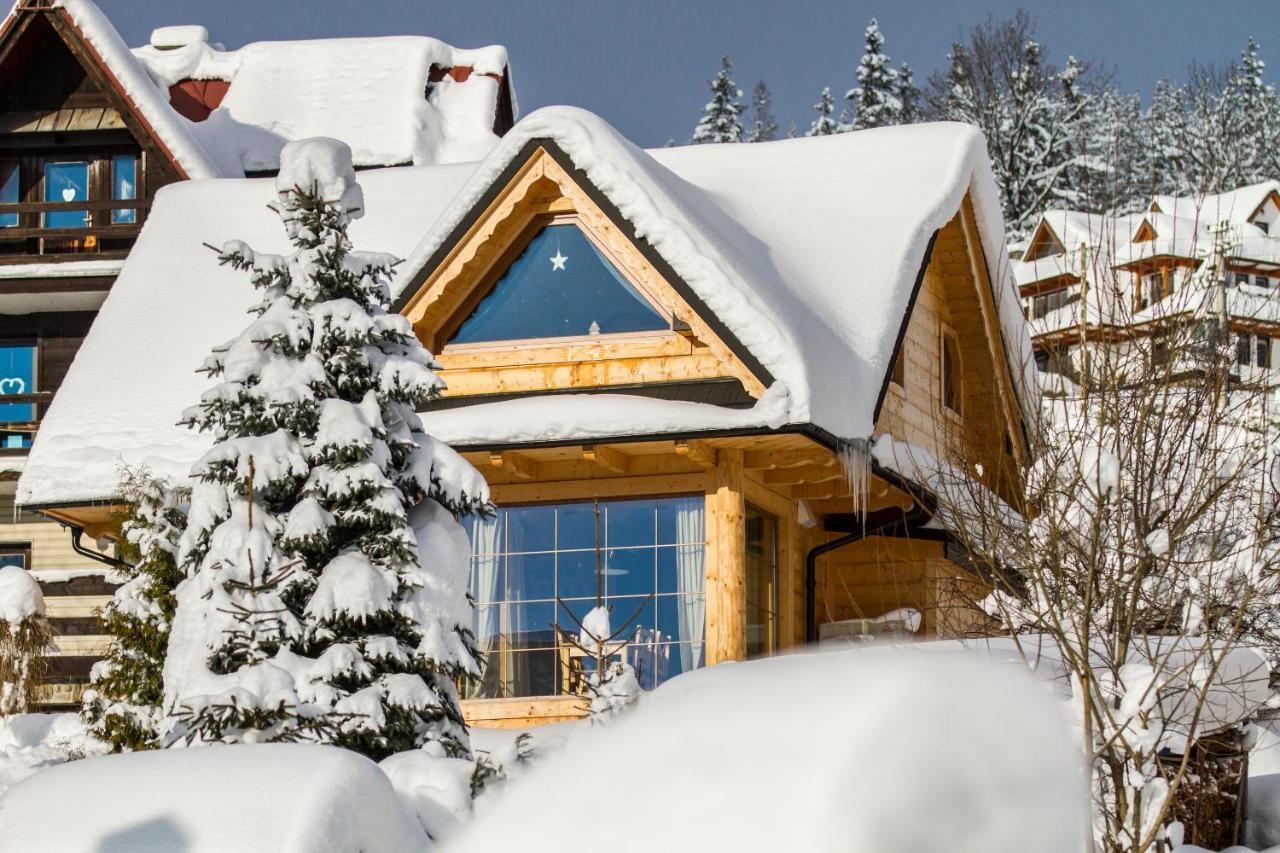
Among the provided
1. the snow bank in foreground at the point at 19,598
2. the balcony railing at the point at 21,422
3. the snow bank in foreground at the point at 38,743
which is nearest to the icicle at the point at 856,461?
the snow bank in foreground at the point at 38,743

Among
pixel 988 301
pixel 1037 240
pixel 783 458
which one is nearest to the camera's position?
pixel 783 458

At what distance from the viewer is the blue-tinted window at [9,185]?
72.3 feet

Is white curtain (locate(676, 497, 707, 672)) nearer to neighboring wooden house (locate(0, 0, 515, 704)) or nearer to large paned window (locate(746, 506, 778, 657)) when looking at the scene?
large paned window (locate(746, 506, 778, 657))

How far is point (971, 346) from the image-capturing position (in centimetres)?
1848

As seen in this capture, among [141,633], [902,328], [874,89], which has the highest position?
[874,89]

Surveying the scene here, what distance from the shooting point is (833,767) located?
8.47ft

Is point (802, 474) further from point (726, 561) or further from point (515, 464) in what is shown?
point (515, 464)

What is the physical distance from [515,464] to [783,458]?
2299 mm

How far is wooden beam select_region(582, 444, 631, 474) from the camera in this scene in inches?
530

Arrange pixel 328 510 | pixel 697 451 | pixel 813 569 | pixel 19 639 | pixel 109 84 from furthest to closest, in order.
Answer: pixel 109 84
pixel 19 639
pixel 813 569
pixel 697 451
pixel 328 510

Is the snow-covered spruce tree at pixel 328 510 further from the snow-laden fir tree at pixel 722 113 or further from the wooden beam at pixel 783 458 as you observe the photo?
→ the snow-laden fir tree at pixel 722 113

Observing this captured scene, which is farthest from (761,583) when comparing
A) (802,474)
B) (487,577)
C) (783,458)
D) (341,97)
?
(341,97)

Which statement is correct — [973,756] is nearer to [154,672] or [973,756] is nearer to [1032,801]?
[1032,801]

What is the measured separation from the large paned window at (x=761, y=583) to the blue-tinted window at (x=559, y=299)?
7.00 ft
